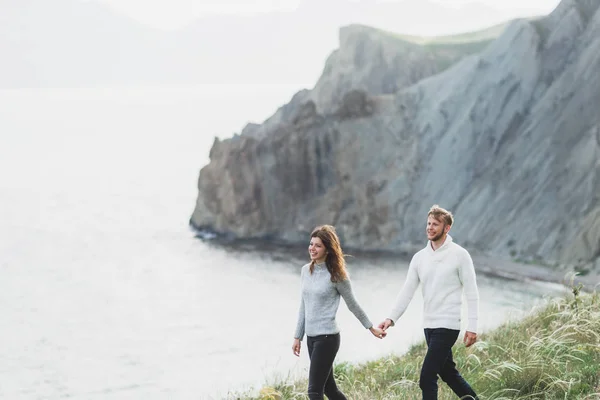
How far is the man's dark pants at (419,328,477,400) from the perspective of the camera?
402 inches

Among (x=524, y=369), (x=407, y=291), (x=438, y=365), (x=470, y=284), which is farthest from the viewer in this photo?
(x=524, y=369)

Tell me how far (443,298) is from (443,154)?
2779 inches

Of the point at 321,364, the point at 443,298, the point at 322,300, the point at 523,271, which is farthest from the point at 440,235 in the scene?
the point at 523,271

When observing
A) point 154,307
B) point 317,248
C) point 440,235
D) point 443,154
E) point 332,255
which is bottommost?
point 154,307

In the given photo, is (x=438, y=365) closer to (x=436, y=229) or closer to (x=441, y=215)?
(x=436, y=229)

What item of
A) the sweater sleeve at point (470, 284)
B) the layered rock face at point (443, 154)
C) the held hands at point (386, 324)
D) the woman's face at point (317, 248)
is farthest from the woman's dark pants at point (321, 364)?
the layered rock face at point (443, 154)

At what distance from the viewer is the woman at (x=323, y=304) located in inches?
417

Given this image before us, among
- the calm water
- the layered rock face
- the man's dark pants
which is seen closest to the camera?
the man's dark pants

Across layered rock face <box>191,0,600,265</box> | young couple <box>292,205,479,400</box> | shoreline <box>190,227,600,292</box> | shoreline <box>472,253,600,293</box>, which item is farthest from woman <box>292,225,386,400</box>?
layered rock face <box>191,0,600,265</box>

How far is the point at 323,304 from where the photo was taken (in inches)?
425

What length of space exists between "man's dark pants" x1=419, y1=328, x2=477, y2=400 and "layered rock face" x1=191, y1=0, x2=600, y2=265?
5183cm

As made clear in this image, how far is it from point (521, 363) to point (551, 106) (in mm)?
63585

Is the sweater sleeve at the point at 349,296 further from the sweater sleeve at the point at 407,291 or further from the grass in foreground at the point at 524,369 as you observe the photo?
the grass in foreground at the point at 524,369

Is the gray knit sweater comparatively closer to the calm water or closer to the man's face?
the man's face
